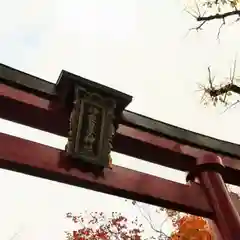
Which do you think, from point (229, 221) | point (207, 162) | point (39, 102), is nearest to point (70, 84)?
point (39, 102)

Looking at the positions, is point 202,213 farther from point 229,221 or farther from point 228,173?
point 228,173

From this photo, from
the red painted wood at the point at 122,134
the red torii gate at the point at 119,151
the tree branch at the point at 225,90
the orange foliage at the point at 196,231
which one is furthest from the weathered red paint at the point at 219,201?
the orange foliage at the point at 196,231

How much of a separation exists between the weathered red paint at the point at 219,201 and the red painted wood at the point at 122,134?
197 millimetres

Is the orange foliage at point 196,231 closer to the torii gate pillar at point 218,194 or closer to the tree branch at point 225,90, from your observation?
the tree branch at point 225,90

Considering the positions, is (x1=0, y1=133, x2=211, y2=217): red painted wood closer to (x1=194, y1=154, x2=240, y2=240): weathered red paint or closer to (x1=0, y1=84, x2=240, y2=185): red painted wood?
(x1=194, y1=154, x2=240, y2=240): weathered red paint

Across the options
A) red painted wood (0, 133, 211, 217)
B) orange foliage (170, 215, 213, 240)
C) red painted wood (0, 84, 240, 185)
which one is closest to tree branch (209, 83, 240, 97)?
red painted wood (0, 84, 240, 185)

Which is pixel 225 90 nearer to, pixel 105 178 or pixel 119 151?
pixel 119 151

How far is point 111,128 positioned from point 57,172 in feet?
1.84

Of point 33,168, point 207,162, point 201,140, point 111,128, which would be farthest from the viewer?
point 201,140

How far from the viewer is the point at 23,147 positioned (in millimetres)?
2898

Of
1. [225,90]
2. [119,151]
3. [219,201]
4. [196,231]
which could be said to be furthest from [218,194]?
[196,231]

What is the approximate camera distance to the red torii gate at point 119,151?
2.94 meters

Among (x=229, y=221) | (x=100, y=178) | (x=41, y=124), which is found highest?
(x=41, y=124)

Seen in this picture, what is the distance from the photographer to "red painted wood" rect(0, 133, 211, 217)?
9.39ft
